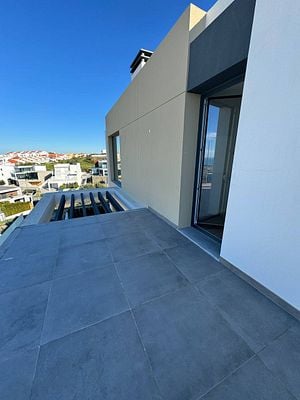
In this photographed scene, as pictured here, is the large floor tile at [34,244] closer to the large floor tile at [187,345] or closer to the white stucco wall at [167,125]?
the large floor tile at [187,345]

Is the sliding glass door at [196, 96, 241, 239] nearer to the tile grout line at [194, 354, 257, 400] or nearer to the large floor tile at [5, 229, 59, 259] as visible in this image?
the tile grout line at [194, 354, 257, 400]

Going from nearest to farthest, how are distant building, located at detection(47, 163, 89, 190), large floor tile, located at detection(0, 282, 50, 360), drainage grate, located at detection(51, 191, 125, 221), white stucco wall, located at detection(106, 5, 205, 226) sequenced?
large floor tile, located at detection(0, 282, 50, 360) < white stucco wall, located at detection(106, 5, 205, 226) < drainage grate, located at detection(51, 191, 125, 221) < distant building, located at detection(47, 163, 89, 190)

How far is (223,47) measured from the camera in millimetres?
1696

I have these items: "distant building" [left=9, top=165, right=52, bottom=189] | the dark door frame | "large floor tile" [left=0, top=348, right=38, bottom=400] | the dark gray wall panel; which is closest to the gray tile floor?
"large floor tile" [left=0, top=348, right=38, bottom=400]

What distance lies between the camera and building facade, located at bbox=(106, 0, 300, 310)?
1.21 m

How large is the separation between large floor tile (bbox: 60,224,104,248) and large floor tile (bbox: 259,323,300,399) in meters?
2.21

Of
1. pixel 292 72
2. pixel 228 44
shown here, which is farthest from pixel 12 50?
pixel 292 72

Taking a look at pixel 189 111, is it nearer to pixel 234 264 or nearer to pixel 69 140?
pixel 234 264

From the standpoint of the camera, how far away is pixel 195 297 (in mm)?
1454

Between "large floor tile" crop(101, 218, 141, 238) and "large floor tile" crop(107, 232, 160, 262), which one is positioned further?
"large floor tile" crop(101, 218, 141, 238)

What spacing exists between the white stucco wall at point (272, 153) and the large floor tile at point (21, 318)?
195cm

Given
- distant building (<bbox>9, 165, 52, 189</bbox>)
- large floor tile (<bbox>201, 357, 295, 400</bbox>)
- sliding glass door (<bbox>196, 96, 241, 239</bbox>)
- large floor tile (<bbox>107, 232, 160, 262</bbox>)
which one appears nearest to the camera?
large floor tile (<bbox>201, 357, 295, 400</bbox>)

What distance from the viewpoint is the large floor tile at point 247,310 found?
1.14m

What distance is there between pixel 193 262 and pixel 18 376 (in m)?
1.70
